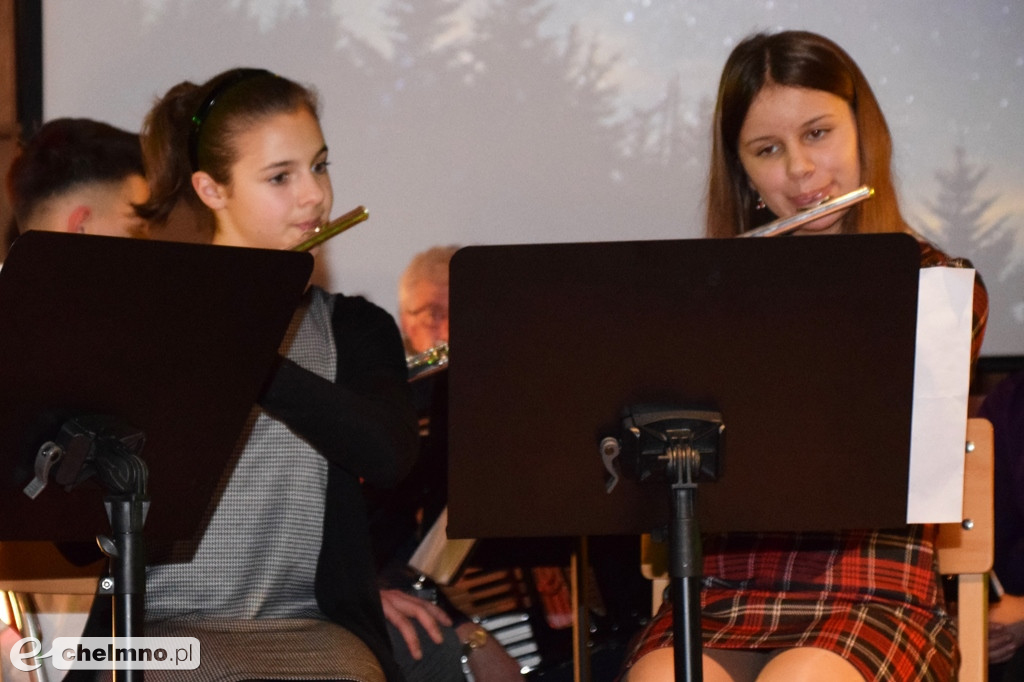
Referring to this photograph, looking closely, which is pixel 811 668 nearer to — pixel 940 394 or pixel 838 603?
pixel 838 603

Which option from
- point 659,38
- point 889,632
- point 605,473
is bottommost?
point 889,632

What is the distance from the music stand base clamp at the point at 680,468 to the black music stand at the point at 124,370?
37 centimetres

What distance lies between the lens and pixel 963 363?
48.8 inches

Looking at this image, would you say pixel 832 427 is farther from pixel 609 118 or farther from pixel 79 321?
pixel 609 118

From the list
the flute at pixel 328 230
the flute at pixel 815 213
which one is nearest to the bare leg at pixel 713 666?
the flute at pixel 815 213

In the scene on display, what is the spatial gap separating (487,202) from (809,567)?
1.47 metres

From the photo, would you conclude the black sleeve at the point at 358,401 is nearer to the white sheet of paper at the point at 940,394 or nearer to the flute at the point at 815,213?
the flute at the point at 815,213

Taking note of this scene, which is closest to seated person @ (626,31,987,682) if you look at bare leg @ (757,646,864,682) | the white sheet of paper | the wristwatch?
bare leg @ (757,646,864,682)

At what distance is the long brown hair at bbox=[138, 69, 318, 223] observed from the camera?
1.73m

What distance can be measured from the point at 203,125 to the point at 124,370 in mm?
660

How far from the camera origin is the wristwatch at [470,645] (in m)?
1.81

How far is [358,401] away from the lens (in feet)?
4.97

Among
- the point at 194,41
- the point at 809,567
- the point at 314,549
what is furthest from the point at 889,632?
the point at 194,41

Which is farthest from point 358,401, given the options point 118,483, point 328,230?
point 118,483
